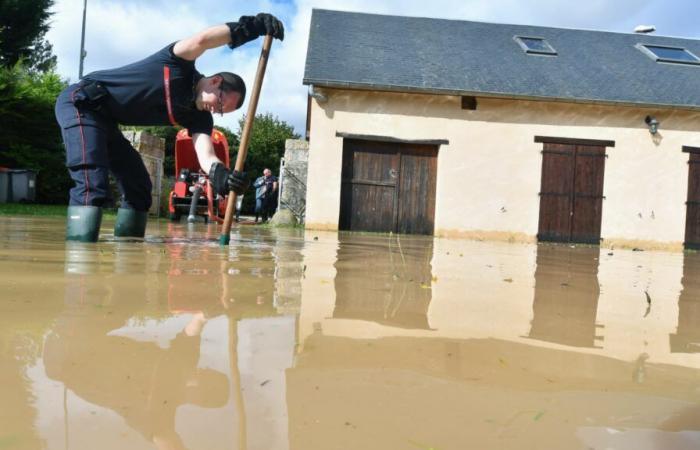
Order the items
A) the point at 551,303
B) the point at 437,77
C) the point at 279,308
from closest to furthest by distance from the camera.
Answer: the point at 279,308, the point at 551,303, the point at 437,77

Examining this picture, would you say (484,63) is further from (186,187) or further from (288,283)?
(288,283)

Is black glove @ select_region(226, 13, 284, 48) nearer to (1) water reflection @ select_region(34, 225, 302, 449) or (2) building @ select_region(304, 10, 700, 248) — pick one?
(1) water reflection @ select_region(34, 225, 302, 449)

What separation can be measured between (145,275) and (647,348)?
69.1 inches

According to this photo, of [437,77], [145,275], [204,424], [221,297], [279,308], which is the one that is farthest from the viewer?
[437,77]

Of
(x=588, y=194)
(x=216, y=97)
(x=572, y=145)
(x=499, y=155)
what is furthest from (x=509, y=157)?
(x=216, y=97)

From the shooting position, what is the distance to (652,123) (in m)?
10.8

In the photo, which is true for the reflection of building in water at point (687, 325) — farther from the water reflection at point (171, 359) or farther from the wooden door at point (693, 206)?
the wooden door at point (693, 206)

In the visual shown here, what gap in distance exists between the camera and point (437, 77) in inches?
431

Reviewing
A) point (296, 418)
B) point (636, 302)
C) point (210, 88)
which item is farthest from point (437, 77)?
point (296, 418)

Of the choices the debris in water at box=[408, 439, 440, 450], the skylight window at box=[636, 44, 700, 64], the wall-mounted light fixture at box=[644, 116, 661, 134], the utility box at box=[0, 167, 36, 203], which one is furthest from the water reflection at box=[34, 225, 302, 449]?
the utility box at box=[0, 167, 36, 203]

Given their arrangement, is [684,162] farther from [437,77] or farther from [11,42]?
[11,42]

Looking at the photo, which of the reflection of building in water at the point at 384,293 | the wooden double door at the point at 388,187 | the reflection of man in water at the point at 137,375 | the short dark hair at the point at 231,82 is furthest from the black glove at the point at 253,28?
the wooden double door at the point at 388,187

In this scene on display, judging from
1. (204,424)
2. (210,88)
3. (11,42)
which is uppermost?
(11,42)

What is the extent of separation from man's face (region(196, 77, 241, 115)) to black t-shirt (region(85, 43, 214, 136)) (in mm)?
91
